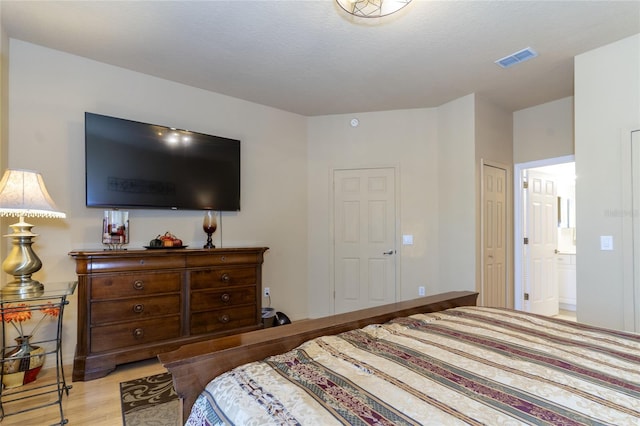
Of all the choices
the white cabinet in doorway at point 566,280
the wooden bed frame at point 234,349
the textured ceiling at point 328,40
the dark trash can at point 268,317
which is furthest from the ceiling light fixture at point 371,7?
the white cabinet in doorway at point 566,280

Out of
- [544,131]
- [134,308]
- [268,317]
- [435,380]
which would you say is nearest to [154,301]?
[134,308]

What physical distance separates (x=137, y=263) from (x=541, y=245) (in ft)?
15.5

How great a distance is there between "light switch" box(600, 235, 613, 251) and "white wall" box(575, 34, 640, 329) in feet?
0.07

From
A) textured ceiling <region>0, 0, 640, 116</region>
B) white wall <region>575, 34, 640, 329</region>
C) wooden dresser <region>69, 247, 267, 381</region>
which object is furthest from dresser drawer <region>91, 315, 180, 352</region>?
white wall <region>575, 34, 640, 329</region>

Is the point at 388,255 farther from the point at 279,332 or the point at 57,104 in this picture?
the point at 57,104

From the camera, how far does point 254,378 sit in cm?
107

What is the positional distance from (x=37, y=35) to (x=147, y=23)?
3.14ft

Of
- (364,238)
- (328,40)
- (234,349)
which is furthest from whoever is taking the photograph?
(364,238)

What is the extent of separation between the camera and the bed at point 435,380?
2.86 ft

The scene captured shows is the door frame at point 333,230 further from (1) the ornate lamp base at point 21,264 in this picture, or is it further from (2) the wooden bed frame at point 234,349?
(1) the ornate lamp base at point 21,264

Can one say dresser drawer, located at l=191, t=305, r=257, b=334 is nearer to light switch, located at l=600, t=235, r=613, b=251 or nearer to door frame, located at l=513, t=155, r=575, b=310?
light switch, located at l=600, t=235, r=613, b=251

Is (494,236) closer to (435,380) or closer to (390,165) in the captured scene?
(390,165)

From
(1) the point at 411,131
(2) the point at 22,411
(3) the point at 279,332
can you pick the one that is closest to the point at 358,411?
(3) the point at 279,332

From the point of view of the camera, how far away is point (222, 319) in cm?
318
